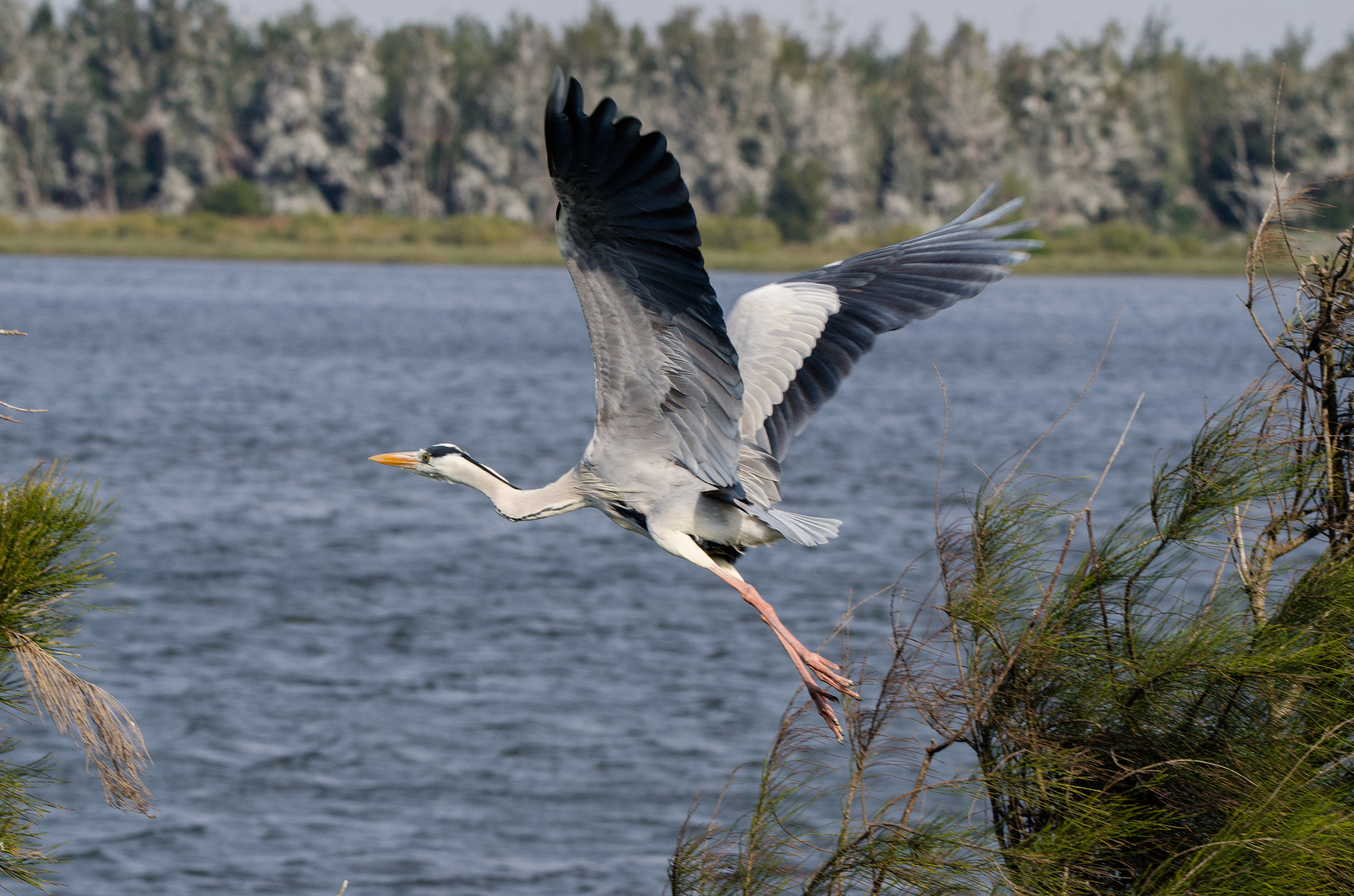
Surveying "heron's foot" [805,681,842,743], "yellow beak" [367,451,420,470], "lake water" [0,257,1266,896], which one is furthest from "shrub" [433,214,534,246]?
"heron's foot" [805,681,842,743]

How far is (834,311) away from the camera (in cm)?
512

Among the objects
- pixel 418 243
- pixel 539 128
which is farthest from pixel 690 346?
pixel 539 128

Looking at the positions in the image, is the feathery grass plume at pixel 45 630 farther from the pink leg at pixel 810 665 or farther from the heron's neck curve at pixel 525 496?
the pink leg at pixel 810 665

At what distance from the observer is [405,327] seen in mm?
42344

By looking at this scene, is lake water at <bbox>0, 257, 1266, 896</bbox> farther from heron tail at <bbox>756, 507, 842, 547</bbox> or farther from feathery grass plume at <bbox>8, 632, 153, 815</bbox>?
feathery grass plume at <bbox>8, 632, 153, 815</bbox>

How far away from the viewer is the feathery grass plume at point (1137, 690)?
299cm

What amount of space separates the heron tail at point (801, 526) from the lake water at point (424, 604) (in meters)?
1.07

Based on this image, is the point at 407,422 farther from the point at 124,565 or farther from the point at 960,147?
the point at 960,147

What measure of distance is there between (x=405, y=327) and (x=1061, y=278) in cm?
4554

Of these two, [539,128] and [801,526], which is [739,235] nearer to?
[539,128]

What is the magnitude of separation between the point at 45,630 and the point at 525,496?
60.8 inches

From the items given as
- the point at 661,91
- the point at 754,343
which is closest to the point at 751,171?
the point at 661,91

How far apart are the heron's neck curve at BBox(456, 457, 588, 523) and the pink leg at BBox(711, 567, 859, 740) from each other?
0.52 meters

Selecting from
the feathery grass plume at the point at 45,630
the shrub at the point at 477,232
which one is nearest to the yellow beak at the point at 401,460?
the feathery grass plume at the point at 45,630
